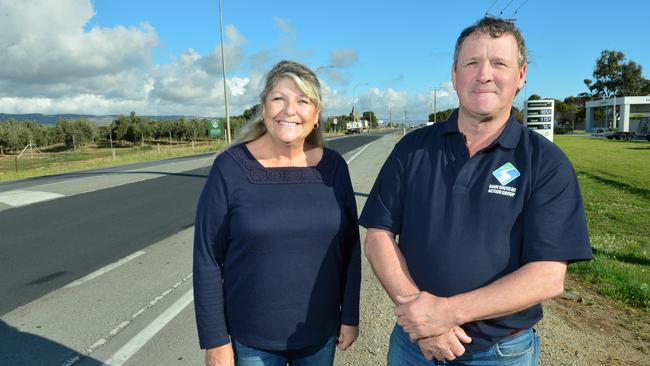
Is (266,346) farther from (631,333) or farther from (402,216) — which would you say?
(631,333)

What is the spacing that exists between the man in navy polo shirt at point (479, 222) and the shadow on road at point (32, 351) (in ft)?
9.43

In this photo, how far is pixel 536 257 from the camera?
1.65m

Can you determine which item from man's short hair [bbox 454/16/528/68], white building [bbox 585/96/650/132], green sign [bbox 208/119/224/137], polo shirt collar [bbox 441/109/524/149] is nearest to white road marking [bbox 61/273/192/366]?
polo shirt collar [bbox 441/109/524/149]

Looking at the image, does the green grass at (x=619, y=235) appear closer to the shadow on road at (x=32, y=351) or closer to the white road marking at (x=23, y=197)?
the shadow on road at (x=32, y=351)

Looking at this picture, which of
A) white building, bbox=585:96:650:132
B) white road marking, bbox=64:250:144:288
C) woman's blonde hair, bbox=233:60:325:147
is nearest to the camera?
woman's blonde hair, bbox=233:60:325:147

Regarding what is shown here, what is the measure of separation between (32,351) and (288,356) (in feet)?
9.27

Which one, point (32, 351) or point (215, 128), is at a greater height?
point (215, 128)

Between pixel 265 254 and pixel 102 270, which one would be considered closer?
pixel 265 254

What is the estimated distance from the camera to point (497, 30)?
5.95ft

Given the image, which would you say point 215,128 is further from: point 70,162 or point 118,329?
point 118,329

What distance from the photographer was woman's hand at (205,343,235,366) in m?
2.02

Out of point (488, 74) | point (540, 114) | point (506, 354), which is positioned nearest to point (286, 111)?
point (488, 74)

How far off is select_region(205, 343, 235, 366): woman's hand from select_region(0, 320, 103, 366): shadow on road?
2.09m

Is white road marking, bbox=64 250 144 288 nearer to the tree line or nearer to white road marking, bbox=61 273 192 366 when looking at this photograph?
white road marking, bbox=61 273 192 366
